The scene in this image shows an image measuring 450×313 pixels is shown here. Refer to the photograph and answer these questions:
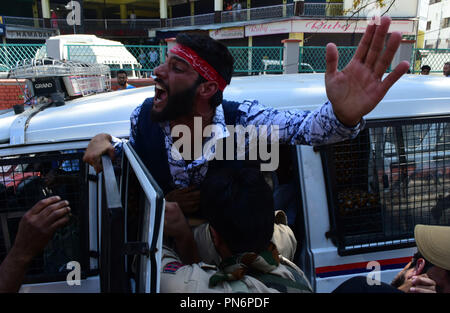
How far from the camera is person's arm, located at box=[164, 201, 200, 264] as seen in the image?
1.32 meters

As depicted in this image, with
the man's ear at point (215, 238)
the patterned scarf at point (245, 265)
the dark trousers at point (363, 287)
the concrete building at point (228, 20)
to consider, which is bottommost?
the dark trousers at point (363, 287)

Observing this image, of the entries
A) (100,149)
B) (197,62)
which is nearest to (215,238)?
(100,149)

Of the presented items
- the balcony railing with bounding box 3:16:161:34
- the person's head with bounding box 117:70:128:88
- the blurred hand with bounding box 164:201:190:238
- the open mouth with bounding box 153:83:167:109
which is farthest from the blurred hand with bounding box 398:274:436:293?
the balcony railing with bounding box 3:16:161:34

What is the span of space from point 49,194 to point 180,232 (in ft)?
3.01

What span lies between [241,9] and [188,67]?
26262 millimetres

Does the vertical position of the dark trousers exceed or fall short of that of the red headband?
it falls short

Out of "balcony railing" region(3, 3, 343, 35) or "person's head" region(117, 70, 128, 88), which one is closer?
"person's head" region(117, 70, 128, 88)

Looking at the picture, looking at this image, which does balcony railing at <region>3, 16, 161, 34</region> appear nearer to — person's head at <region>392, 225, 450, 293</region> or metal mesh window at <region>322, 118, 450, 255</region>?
metal mesh window at <region>322, 118, 450, 255</region>

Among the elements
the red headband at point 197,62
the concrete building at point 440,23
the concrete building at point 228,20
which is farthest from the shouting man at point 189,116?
the concrete building at point 440,23

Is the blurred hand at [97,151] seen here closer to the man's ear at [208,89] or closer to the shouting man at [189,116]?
the shouting man at [189,116]

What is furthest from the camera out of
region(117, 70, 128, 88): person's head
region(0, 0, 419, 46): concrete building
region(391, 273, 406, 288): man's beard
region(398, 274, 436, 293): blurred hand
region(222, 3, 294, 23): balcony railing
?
region(222, 3, 294, 23): balcony railing

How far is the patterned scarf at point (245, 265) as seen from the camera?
1142 millimetres

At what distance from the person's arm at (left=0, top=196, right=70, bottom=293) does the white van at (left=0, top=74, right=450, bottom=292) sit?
28 centimetres
